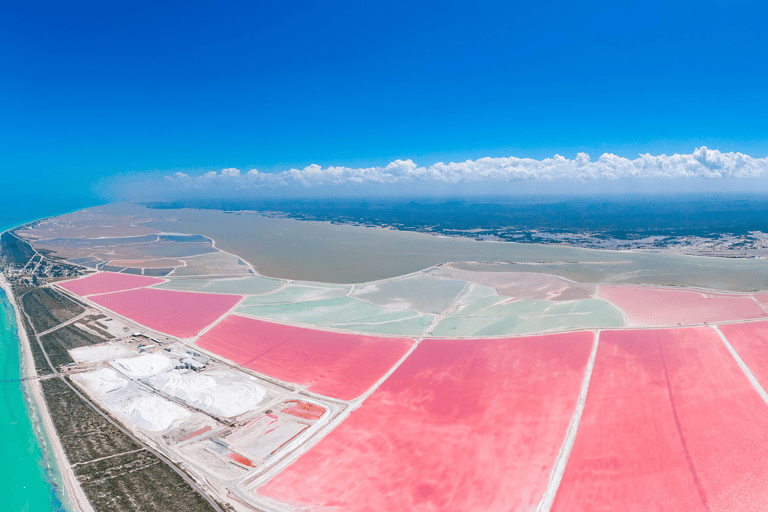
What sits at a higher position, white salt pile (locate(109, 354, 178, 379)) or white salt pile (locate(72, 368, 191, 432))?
white salt pile (locate(109, 354, 178, 379))

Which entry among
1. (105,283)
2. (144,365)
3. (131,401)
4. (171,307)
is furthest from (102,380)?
(105,283)

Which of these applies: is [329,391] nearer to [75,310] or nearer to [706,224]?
[75,310]

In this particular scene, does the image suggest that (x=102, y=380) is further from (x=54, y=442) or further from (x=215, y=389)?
(x=215, y=389)

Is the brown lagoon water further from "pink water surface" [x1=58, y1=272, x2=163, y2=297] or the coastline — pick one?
the coastline

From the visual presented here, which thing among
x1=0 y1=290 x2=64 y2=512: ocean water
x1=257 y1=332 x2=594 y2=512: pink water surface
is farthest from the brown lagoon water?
x1=0 y1=290 x2=64 y2=512: ocean water

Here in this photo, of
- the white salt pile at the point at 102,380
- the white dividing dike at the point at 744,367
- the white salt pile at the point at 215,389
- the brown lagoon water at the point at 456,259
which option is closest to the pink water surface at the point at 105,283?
the brown lagoon water at the point at 456,259

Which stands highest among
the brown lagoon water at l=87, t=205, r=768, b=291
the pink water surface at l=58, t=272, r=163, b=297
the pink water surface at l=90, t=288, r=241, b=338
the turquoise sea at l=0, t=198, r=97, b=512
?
the brown lagoon water at l=87, t=205, r=768, b=291
